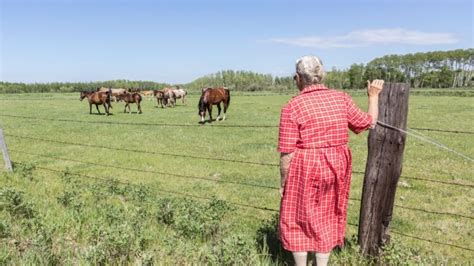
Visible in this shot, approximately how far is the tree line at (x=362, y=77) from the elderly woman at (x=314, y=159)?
110235 millimetres

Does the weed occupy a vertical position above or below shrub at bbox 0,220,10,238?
below

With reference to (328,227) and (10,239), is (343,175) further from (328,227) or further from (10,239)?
(10,239)

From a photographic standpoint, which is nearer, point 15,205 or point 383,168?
point 383,168

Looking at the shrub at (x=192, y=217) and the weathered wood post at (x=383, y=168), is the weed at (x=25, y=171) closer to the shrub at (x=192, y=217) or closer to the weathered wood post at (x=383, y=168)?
the shrub at (x=192, y=217)

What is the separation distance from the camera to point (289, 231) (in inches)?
131

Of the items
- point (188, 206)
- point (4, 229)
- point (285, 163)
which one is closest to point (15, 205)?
point (4, 229)

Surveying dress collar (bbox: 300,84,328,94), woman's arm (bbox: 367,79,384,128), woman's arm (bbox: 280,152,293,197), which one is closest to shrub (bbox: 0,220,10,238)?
woman's arm (bbox: 280,152,293,197)

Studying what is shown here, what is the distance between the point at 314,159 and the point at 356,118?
54cm

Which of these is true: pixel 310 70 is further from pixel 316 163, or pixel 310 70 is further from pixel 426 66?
pixel 426 66

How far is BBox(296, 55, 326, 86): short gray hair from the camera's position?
305 centimetres

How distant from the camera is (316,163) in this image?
3.11m

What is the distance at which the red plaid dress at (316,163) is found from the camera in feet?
10.1

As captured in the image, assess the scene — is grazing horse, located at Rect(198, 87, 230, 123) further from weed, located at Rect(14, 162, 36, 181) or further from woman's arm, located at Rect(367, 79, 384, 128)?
woman's arm, located at Rect(367, 79, 384, 128)

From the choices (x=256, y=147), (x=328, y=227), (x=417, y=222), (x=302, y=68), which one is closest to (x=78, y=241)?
(x=328, y=227)
